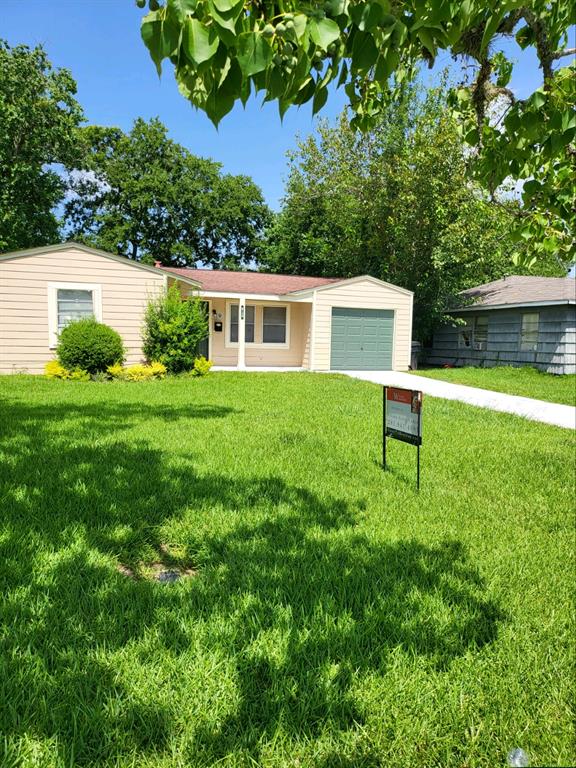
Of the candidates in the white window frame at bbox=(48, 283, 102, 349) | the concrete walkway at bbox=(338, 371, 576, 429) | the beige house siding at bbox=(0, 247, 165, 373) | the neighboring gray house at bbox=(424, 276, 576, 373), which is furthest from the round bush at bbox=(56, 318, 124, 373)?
the neighboring gray house at bbox=(424, 276, 576, 373)

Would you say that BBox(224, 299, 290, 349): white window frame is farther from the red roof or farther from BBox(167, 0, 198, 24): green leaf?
BBox(167, 0, 198, 24): green leaf

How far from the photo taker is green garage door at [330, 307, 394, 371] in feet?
55.7

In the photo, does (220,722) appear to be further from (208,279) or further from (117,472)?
(208,279)

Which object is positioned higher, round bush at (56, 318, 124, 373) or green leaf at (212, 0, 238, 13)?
green leaf at (212, 0, 238, 13)

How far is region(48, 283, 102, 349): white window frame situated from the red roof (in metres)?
3.05

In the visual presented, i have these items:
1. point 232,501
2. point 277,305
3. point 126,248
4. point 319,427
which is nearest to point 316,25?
point 232,501

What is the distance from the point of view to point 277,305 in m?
17.6

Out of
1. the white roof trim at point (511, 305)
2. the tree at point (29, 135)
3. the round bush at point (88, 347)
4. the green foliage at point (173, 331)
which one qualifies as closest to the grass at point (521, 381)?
the white roof trim at point (511, 305)

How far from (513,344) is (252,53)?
19.0 m

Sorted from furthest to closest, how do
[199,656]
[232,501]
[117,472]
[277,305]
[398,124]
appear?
[398,124] < [277,305] < [117,472] < [232,501] < [199,656]

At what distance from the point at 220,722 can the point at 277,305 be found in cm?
1627

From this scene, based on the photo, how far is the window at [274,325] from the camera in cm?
1761

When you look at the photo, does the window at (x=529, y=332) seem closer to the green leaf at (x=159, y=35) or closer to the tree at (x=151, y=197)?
the green leaf at (x=159, y=35)

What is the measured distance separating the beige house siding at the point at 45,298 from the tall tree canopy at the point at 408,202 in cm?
1003
